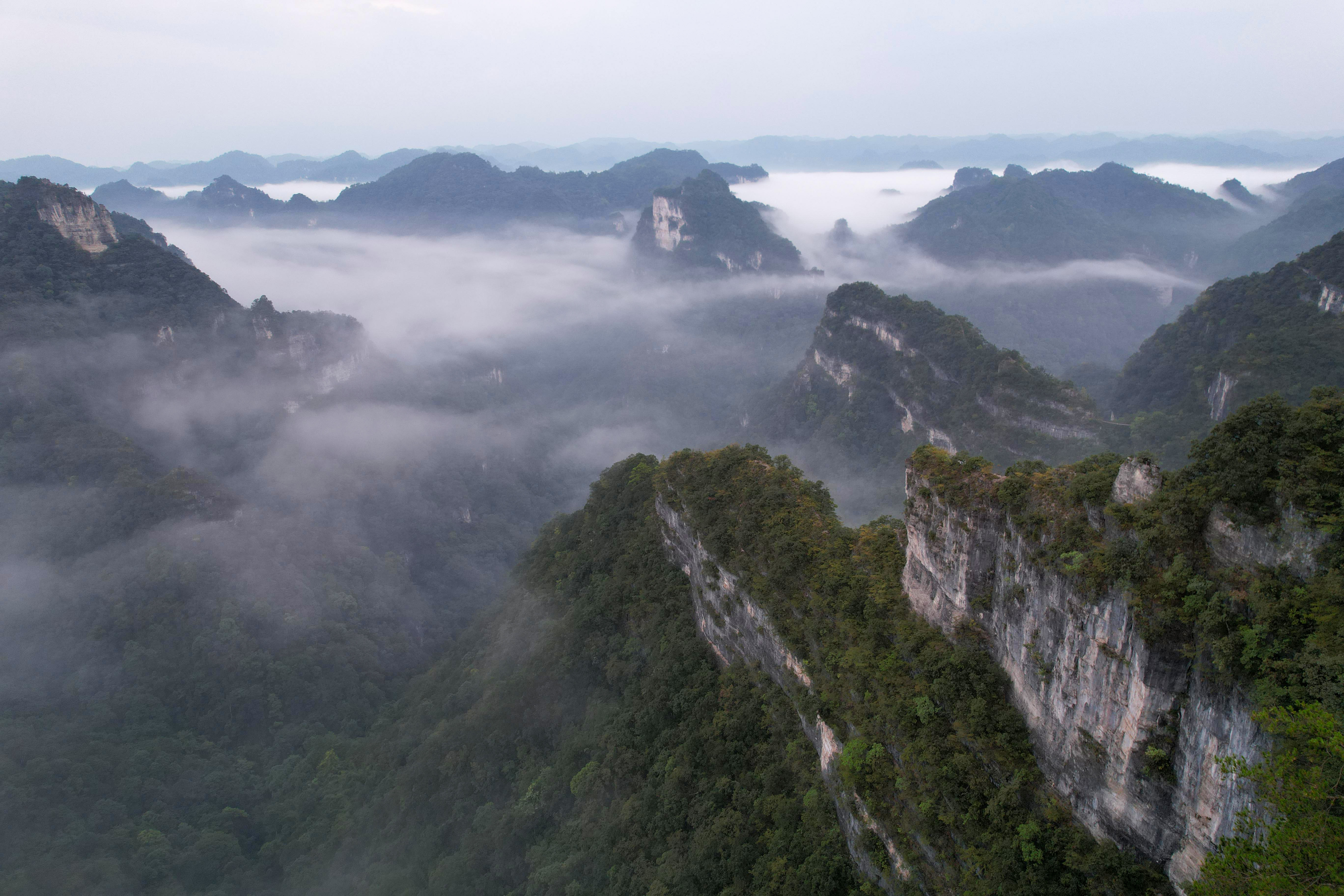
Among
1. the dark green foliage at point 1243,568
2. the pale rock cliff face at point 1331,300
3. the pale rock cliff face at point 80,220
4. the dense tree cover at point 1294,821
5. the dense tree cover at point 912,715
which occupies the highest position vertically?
the pale rock cliff face at point 80,220

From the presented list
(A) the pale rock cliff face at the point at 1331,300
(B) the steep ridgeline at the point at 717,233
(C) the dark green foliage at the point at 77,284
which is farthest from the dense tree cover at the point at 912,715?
(B) the steep ridgeline at the point at 717,233

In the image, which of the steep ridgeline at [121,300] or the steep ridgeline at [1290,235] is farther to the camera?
the steep ridgeline at [1290,235]

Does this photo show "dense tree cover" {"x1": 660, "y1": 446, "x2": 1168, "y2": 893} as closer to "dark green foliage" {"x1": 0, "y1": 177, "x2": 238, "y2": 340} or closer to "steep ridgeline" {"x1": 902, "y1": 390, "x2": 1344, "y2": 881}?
"steep ridgeline" {"x1": 902, "y1": 390, "x2": 1344, "y2": 881}

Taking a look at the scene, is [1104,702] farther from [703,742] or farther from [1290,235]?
[1290,235]

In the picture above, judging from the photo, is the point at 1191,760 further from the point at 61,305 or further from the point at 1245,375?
the point at 61,305

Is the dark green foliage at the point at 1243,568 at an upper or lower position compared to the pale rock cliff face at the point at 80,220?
lower

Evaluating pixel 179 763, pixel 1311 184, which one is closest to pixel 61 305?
pixel 179 763

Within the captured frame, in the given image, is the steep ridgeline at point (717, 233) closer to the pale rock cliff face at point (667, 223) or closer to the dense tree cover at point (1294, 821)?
the pale rock cliff face at point (667, 223)
